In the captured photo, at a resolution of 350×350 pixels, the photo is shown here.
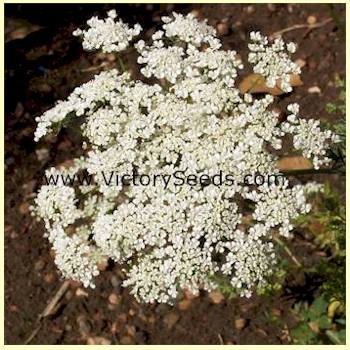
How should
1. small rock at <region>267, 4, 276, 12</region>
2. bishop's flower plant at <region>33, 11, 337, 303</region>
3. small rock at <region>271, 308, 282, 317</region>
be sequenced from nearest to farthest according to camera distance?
bishop's flower plant at <region>33, 11, 337, 303</region>, small rock at <region>271, 308, 282, 317</region>, small rock at <region>267, 4, 276, 12</region>

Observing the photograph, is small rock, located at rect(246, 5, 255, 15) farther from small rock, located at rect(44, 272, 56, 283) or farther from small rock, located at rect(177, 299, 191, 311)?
small rock, located at rect(44, 272, 56, 283)

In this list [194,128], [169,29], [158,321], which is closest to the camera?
[194,128]

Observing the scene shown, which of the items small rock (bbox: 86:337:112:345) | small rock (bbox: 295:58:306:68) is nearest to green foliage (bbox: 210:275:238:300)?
small rock (bbox: 86:337:112:345)

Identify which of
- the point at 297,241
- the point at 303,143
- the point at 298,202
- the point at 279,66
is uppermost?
the point at 279,66

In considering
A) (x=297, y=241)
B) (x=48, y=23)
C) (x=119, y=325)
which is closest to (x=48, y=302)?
(x=119, y=325)

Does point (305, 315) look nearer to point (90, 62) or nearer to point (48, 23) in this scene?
point (90, 62)

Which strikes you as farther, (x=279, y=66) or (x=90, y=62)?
(x=90, y=62)

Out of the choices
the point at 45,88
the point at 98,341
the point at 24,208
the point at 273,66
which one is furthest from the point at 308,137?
the point at 45,88
